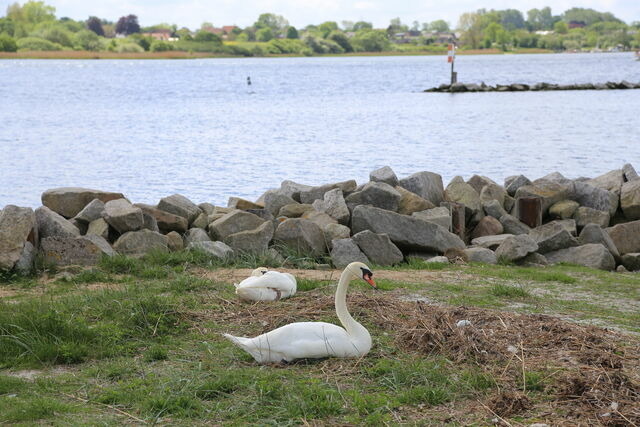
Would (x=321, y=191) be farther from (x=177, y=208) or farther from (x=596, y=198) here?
(x=596, y=198)

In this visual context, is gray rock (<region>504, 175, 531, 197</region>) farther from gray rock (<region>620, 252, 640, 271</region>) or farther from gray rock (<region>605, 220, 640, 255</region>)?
gray rock (<region>620, 252, 640, 271</region>)

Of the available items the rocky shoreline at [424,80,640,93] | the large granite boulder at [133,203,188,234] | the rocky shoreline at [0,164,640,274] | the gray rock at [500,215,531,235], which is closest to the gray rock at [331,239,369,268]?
the rocky shoreline at [0,164,640,274]

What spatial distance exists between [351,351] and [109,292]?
3490mm

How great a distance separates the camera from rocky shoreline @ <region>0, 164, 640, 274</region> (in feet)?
39.2

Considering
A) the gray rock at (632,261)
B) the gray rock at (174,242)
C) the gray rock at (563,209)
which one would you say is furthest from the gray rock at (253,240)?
the gray rock at (563,209)

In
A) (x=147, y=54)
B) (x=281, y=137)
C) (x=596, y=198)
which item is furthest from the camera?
(x=147, y=54)

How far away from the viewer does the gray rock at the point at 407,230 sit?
13156 mm

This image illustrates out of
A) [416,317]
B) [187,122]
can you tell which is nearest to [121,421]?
[416,317]

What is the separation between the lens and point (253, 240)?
12.4 m

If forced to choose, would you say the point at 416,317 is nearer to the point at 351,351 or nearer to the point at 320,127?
the point at 351,351

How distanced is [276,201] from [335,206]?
1590 millimetres

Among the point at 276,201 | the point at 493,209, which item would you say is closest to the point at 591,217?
the point at 493,209

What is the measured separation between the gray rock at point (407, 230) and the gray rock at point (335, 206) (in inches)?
18.3

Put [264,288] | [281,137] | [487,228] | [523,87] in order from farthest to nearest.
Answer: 1. [523,87]
2. [281,137]
3. [487,228]
4. [264,288]
